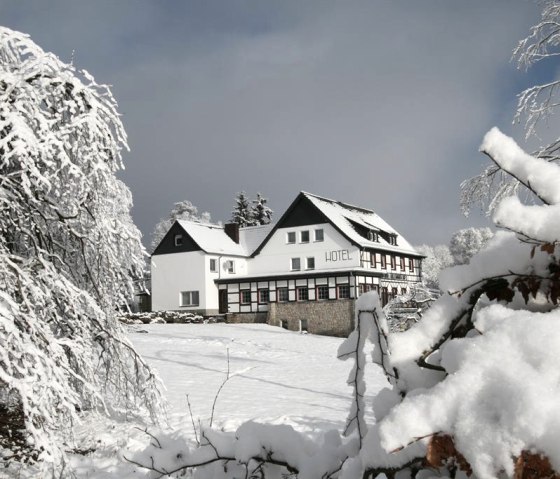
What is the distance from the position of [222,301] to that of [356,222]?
38.3ft

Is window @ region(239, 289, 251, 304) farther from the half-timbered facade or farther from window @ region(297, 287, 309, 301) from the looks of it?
window @ region(297, 287, 309, 301)

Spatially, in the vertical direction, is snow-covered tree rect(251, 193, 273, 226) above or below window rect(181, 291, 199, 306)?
above

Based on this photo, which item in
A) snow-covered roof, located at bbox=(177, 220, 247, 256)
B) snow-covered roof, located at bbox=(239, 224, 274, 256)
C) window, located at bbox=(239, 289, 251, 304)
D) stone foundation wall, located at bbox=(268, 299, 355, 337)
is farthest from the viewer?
snow-covered roof, located at bbox=(239, 224, 274, 256)

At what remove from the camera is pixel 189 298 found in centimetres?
4047

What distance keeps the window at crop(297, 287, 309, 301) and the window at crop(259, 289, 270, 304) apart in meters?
2.38

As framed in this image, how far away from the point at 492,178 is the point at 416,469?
8942mm

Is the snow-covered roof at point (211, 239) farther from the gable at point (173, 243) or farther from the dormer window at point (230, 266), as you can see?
the dormer window at point (230, 266)

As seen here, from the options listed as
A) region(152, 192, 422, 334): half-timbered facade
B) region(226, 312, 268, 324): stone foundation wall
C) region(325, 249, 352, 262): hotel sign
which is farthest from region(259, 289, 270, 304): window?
region(325, 249, 352, 262): hotel sign

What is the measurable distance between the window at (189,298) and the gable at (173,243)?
3223 mm

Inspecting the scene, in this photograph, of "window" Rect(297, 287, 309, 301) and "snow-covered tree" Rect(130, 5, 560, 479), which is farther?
"window" Rect(297, 287, 309, 301)

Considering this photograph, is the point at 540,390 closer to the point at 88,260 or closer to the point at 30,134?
the point at 30,134

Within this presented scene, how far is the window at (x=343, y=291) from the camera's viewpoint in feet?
117

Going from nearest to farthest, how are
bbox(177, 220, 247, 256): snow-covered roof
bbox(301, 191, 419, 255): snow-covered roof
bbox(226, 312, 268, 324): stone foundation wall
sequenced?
bbox(301, 191, 419, 255): snow-covered roof
bbox(226, 312, 268, 324): stone foundation wall
bbox(177, 220, 247, 256): snow-covered roof

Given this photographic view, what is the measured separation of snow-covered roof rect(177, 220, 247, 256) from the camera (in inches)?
1581
